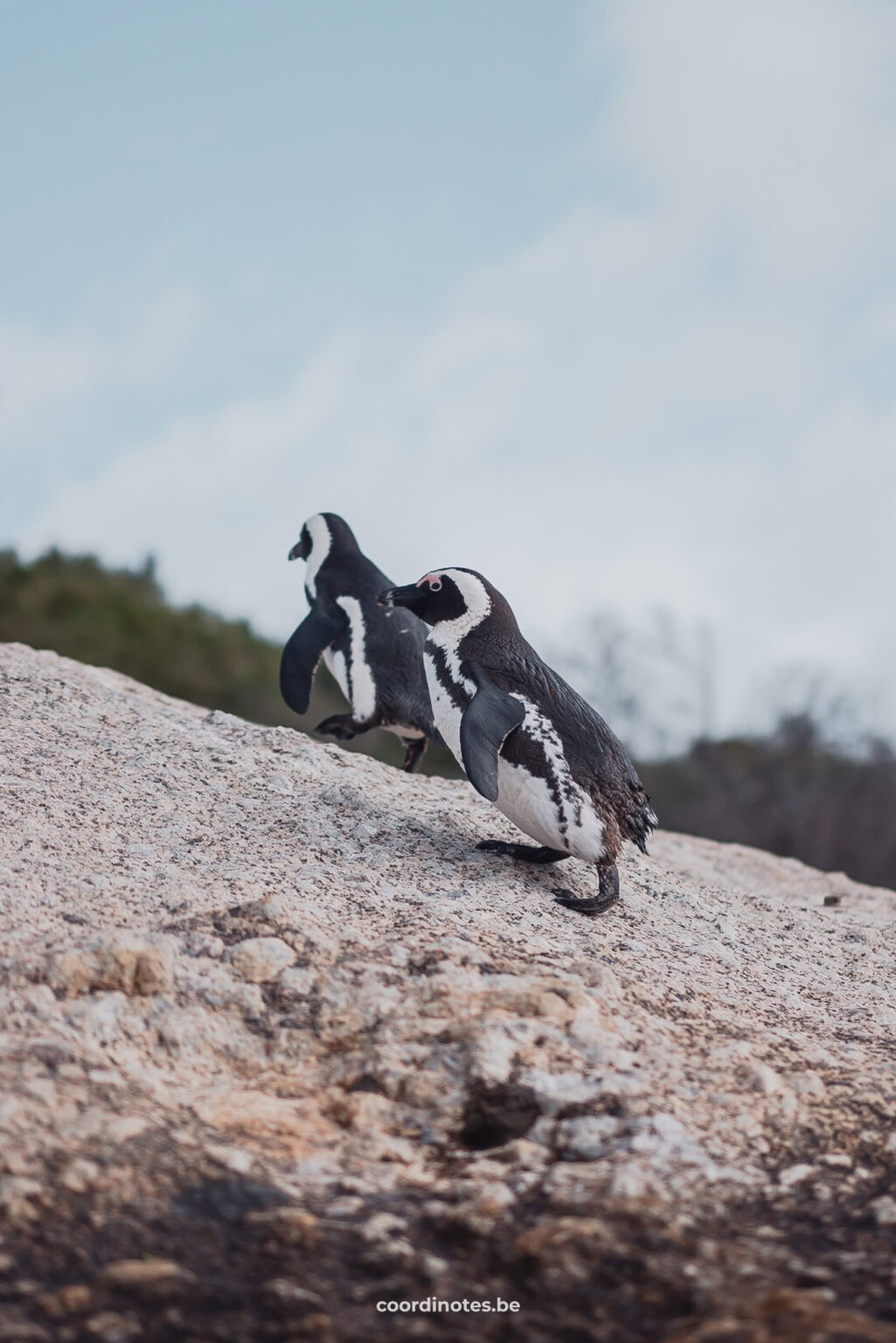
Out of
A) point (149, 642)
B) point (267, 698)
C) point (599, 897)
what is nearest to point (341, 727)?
point (599, 897)

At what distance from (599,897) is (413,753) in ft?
7.84

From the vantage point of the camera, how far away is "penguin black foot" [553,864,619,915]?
3.88 meters

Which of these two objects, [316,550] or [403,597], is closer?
[403,597]

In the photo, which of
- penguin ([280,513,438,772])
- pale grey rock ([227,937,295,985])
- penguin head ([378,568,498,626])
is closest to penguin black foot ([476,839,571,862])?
penguin head ([378,568,498,626])

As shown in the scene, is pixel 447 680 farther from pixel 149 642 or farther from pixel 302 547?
pixel 149 642

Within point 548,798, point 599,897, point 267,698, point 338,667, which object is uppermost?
point 267,698

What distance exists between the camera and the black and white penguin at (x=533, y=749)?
12.9 ft

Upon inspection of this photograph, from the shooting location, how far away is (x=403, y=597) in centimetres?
452

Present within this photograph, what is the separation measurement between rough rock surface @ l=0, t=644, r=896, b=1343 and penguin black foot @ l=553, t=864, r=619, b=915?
5 centimetres

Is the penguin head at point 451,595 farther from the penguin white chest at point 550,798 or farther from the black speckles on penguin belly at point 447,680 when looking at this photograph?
the penguin white chest at point 550,798

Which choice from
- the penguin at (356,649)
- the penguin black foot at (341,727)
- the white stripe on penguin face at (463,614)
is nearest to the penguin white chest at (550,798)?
the white stripe on penguin face at (463,614)

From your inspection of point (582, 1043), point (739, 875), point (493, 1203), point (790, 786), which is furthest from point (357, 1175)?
point (790, 786)

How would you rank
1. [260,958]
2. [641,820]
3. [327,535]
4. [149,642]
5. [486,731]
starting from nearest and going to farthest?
[260,958]
[486,731]
[641,820]
[327,535]
[149,642]

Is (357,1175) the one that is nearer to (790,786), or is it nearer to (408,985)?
(408,985)
